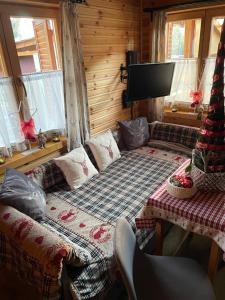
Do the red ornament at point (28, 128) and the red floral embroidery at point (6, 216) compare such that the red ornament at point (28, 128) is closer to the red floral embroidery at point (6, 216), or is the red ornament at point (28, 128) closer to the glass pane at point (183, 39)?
the red floral embroidery at point (6, 216)

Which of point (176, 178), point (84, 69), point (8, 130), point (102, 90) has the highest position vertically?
point (84, 69)

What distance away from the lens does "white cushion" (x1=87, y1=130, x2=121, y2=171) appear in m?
2.59

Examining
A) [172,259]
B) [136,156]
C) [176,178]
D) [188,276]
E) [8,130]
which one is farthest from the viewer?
[136,156]

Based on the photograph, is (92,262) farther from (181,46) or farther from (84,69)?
(181,46)

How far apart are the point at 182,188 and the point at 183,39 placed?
8.44 feet

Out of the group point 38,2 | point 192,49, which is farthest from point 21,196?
point 192,49

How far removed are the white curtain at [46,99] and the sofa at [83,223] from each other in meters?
0.50

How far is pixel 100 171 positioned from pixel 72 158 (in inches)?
16.5

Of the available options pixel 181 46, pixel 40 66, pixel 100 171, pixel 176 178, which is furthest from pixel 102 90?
pixel 176 178

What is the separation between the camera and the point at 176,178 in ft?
5.01

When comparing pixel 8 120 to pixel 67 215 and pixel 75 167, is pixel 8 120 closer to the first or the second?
pixel 75 167

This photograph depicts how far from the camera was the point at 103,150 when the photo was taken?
2.64 metres

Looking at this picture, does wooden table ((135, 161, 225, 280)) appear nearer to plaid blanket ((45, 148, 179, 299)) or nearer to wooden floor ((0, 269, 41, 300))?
plaid blanket ((45, 148, 179, 299))

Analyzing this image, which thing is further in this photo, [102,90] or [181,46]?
[181,46]
